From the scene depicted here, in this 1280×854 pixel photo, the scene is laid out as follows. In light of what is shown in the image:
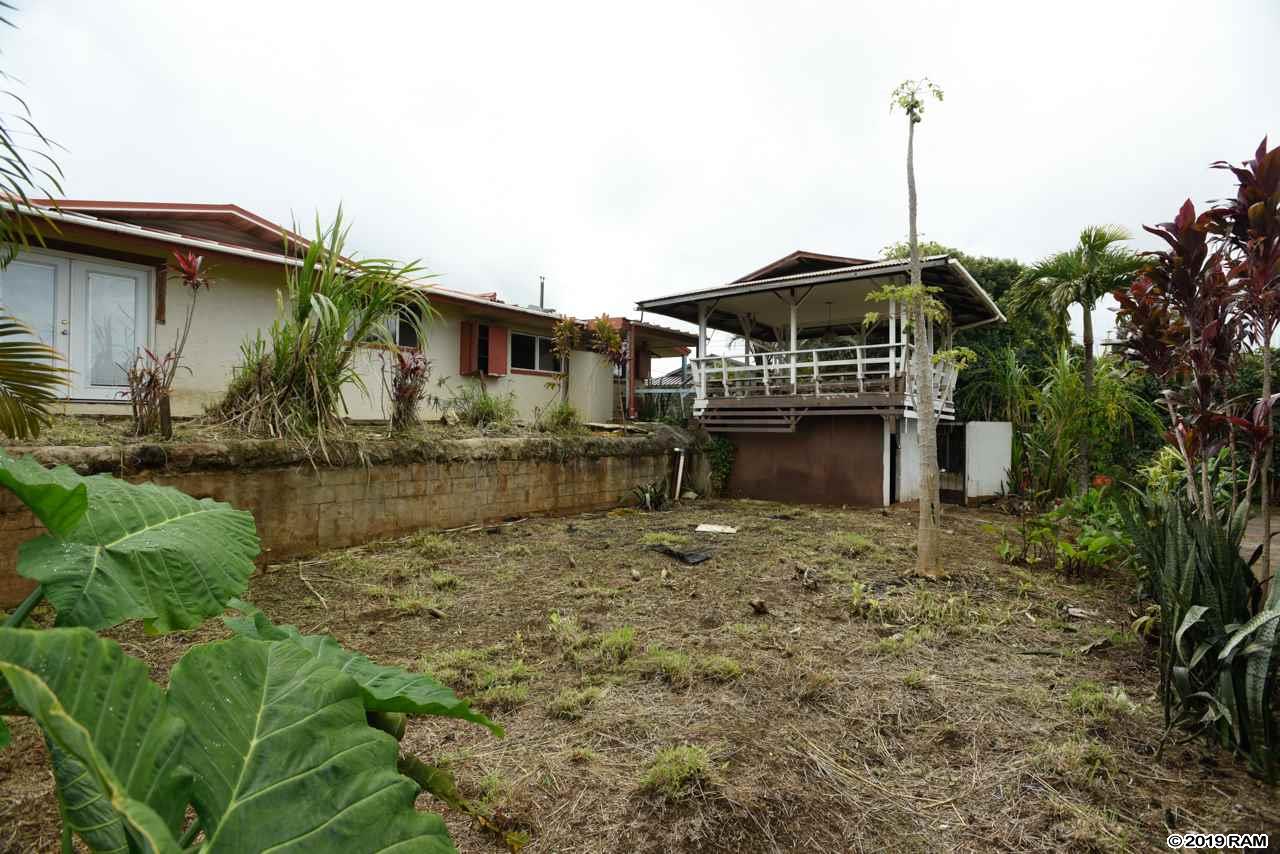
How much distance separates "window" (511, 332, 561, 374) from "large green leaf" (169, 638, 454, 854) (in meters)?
11.5

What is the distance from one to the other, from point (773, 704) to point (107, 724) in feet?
9.30

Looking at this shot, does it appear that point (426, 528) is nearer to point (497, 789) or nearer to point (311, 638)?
point (497, 789)

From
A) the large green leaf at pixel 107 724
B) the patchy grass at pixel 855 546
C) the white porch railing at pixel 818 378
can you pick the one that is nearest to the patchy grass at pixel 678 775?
the large green leaf at pixel 107 724

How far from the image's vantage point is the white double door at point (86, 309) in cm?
673

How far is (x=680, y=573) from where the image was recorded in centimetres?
561

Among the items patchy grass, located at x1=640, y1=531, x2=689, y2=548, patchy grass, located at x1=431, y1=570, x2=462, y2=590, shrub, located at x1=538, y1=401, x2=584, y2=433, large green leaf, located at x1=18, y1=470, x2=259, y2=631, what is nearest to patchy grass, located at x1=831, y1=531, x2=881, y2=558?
patchy grass, located at x1=640, y1=531, x2=689, y2=548

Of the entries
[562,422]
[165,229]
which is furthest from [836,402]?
[165,229]

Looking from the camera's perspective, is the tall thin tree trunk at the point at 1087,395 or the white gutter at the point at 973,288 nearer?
the white gutter at the point at 973,288

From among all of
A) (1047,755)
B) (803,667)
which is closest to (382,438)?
(803,667)

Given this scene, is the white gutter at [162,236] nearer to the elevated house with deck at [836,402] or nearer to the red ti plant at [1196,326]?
the elevated house with deck at [836,402]

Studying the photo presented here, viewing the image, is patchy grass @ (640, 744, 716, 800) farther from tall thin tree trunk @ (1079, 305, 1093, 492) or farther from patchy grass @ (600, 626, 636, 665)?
tall thin tree trunk @ (1079, 305, 1093, 492)

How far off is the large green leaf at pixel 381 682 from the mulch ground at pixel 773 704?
111cm

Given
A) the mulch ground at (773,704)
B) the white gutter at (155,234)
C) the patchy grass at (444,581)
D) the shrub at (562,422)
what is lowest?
the mulch ground at (773,704)

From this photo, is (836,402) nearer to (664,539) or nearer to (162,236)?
(664,539)
